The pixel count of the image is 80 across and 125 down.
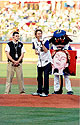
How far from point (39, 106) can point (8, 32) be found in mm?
34803

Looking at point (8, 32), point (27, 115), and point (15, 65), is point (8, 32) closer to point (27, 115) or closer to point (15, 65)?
point (15, 65)

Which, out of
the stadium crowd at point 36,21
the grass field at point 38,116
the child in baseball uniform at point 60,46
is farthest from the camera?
the stadium crowd at point 36,21

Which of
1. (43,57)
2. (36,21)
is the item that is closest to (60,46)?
(43,57)

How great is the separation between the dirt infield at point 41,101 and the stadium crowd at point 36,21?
104 feet

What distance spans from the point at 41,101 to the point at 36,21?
33723 millimetres

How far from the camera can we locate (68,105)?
8422mm

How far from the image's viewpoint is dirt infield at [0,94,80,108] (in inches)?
332

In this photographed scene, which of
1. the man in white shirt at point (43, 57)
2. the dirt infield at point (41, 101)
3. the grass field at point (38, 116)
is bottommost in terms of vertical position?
the dirt infield at point (41, 101)

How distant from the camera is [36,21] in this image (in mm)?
42281

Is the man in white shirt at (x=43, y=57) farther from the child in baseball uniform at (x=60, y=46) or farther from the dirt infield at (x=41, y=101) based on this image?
the child in baseball uniform at (x=60, y=46)

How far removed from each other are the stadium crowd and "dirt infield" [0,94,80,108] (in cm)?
→ 3161

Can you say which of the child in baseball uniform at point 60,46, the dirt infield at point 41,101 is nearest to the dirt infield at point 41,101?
the dirt infield at point 41,101

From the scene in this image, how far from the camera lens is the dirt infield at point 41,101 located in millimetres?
8445

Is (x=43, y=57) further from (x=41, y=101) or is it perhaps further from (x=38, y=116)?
(x=38, y=116)
